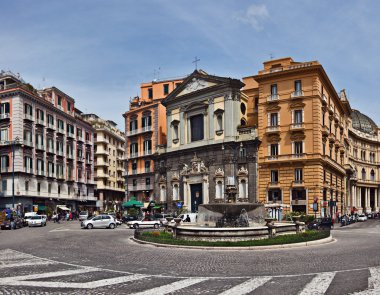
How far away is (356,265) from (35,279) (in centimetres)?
1050

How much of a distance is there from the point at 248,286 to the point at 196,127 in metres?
46.7

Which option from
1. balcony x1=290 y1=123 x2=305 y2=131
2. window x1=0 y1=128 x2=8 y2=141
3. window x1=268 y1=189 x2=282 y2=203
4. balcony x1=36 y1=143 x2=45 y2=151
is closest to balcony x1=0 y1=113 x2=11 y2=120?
window x1=0 y1=128 x2=8 y2=141

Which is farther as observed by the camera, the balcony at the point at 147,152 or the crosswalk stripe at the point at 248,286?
the balcony at the point at 147,152

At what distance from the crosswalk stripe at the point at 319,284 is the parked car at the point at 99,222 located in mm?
29861

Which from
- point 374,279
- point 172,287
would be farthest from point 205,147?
point 172,287

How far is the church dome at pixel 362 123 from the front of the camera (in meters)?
94.4

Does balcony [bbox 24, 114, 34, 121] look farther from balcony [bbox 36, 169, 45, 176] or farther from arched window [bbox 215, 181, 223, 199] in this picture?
arched window [bbox 215, 181, 223, 199]

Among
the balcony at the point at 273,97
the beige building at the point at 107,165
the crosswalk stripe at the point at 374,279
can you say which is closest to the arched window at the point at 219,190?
the balcony at the point at 273,97

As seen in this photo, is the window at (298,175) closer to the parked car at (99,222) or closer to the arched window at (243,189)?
the arched window at (243,189)

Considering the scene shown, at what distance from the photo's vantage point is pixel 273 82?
52062 millimetres

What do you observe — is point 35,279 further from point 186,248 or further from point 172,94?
point 172,94

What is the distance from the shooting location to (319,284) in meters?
11.7

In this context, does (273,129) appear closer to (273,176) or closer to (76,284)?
(273,176)

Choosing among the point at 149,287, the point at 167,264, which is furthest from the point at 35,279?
the point at 167,264
